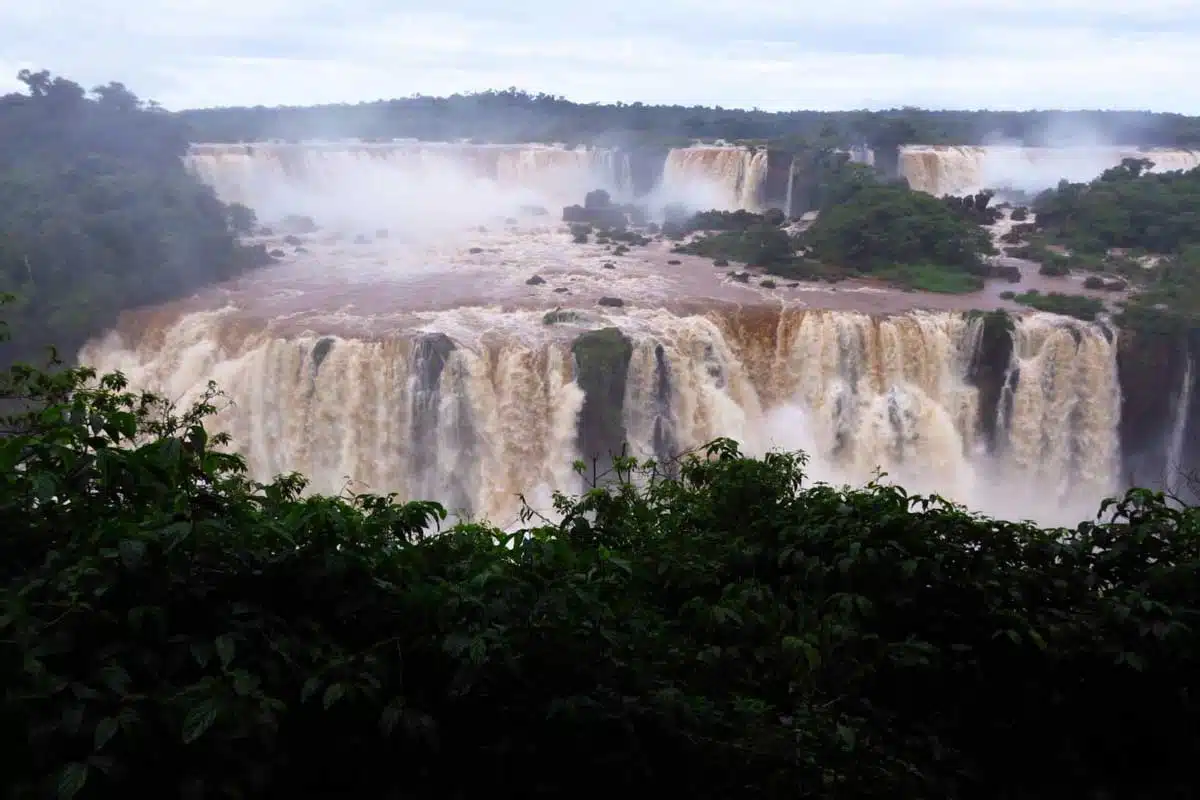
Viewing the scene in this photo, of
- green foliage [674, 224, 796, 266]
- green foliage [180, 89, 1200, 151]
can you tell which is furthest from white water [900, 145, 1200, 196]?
green foliage [674, 224, 796, 266]

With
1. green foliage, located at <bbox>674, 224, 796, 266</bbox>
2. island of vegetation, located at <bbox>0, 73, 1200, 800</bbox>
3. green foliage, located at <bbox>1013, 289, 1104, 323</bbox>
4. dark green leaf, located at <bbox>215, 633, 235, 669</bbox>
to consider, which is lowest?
green foliage, located at <bbox>1013, 289, 1104, 323</bbox>

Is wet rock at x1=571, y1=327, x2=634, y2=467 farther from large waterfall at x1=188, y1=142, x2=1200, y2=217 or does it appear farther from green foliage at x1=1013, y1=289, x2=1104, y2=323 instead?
large waterfall at x1=188, y1=142, x2=1200, y2=217

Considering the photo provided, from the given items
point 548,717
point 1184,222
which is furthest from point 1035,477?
point 548,717

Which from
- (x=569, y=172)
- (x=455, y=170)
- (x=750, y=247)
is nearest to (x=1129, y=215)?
(x=750, y=247)

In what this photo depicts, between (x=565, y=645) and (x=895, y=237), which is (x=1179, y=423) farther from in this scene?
(x=565, y=645)

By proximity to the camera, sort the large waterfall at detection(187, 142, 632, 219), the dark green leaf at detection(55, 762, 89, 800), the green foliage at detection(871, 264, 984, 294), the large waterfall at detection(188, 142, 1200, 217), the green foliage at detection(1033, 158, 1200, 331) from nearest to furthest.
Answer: the dark green leaf at detection(55, 762, 89, 800)
the green foliage at detection(1033, 158, 1200, 331)
the green foliage at detection(871, 264, 984, 294)
the large waterfall at detection(188, 142, 1200, 217)
the large waterfall at detection(187, 142, 632, 219)
